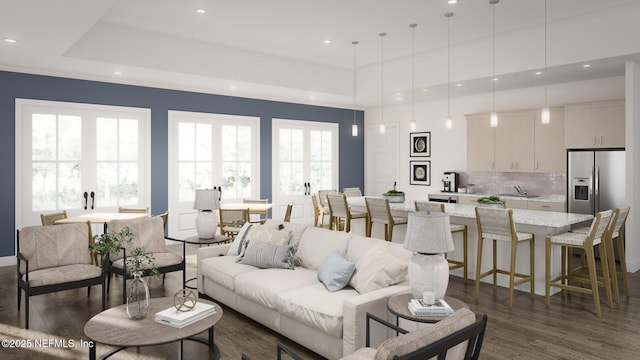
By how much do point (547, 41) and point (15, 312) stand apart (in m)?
6.92

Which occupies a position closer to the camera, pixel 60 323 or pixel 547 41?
pixel 60 323

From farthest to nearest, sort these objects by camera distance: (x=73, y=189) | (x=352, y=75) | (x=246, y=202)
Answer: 1. (x=352, y=75)
2. (x=246, y=202)
3. (x=73, y=189)

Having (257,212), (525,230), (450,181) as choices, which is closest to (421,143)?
(450,181)

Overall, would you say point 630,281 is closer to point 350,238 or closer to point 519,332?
point 519,332

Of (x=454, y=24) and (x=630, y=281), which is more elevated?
(x=454, y=24)

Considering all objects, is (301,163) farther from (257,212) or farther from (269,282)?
(269,282)

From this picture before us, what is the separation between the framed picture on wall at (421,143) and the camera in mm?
8984

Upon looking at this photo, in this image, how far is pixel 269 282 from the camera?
11.9ft

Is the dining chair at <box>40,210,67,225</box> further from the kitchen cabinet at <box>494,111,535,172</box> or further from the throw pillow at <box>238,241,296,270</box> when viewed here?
the kitchen cabinet at <box>494,111,535,172</box>

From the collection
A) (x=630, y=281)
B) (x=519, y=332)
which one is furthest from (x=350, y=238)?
(x=630, y=281)

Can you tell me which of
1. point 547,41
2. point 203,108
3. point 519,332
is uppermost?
point 547,41

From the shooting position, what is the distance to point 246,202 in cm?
759

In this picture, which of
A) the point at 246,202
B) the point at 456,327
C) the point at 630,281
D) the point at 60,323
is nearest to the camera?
the point at 456,327

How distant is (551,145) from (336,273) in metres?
5.23
